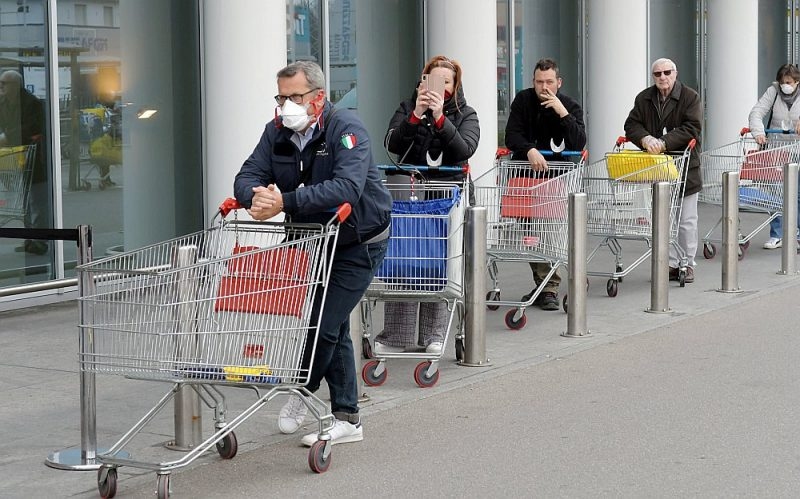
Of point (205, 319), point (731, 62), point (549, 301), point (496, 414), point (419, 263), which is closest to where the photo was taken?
point (205, 319)

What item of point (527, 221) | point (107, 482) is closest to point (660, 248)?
point (527, 221)

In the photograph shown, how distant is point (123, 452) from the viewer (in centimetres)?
674

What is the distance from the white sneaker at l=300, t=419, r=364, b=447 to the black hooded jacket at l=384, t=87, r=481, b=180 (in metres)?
2.63

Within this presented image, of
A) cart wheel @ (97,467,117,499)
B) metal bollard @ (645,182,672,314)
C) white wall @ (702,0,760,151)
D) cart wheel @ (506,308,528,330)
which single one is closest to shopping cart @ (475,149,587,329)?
cart wheel @ (506,308,528,330)

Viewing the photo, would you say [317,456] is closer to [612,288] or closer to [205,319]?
[205,319]

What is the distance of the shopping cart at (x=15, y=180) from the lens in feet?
38.7

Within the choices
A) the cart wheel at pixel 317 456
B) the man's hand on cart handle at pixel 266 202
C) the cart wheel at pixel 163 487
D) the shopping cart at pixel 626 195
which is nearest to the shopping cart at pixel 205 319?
the cart wheel at pixel 163 487

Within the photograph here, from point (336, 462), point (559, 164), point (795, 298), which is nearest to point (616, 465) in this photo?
point (336, 462)

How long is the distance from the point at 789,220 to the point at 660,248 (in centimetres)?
286

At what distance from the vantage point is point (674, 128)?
12438 millimetres

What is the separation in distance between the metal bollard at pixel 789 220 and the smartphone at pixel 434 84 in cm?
573

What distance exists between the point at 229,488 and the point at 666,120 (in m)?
7.59

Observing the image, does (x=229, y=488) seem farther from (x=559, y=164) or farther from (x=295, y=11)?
(x=295, y=11)

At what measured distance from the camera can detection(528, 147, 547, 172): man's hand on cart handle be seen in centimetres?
1053
